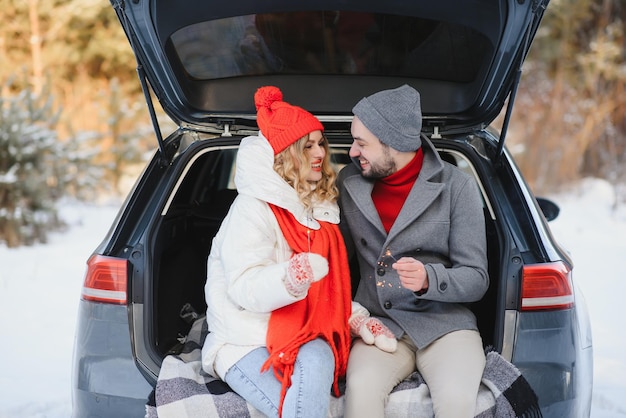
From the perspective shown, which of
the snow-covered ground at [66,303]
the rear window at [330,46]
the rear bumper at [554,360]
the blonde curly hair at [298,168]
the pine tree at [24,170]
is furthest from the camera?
the pine tree at [24,170]

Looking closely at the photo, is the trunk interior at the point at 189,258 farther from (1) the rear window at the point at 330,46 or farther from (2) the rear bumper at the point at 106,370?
(1) the rear window at the point at 330,46

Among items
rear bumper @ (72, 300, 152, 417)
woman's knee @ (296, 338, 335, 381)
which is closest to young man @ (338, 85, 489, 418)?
woman's knee @ (296, 338, 335, 381)

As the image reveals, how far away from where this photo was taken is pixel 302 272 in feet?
6.27

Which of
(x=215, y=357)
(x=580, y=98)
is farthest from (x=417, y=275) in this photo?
(x=580, y=98)

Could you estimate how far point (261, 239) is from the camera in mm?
2135

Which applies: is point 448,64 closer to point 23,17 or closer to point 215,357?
point 215,357

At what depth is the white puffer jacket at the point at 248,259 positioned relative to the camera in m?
2.05

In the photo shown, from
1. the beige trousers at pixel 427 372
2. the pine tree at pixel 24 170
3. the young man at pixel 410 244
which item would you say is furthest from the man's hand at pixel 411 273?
the pine tree at pixel 24 170

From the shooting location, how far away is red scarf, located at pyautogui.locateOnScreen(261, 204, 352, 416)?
203 cm

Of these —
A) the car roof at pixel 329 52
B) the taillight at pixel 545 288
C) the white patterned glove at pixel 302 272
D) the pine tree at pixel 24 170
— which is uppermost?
the car roof at pixel 329 52

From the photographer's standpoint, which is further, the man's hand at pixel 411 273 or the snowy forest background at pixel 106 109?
the snowy forest background at pixel 106 109

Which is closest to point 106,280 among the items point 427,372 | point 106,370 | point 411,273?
point 106,370

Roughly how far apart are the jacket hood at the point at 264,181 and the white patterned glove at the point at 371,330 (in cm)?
35

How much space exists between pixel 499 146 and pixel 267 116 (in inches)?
35.4
